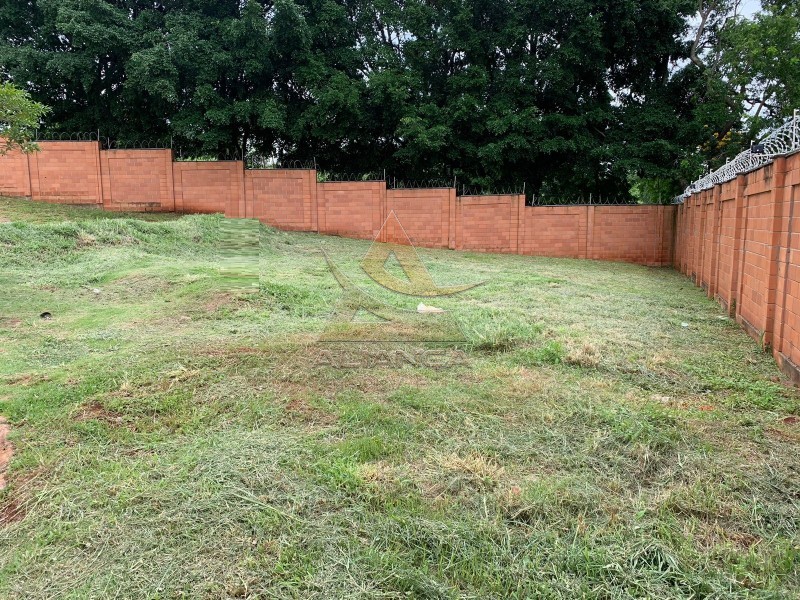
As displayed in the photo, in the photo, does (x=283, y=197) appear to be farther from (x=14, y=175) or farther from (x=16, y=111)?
(x=16, y=111)

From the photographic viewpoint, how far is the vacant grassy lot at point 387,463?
6.28 feet

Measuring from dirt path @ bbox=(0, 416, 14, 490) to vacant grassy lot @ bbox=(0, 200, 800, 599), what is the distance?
0.18ft

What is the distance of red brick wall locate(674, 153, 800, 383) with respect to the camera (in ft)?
14.1

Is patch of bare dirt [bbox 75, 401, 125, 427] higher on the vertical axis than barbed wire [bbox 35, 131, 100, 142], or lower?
lower

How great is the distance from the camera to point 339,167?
17359 mm

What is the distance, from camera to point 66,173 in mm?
13961

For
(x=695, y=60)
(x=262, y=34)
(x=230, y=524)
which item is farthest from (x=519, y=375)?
(x=695, y=60)

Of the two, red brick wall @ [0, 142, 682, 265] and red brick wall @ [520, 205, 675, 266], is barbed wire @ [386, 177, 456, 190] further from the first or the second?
red brick wall @ [520, 205, 675, 266]

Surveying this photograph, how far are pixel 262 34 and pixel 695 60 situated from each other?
1208 centimetres

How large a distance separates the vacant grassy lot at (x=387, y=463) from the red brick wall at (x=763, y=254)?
0.30 m

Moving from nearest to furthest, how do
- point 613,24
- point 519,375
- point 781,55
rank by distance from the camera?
point 519,375
point 781,55
point 613,24

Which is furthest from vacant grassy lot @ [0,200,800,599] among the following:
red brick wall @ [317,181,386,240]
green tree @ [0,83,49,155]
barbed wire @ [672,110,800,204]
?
red brick wall @ [317,181,386,240]

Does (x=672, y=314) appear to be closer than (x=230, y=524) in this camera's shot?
No

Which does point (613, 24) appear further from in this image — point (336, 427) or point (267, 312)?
point (336, 427)
